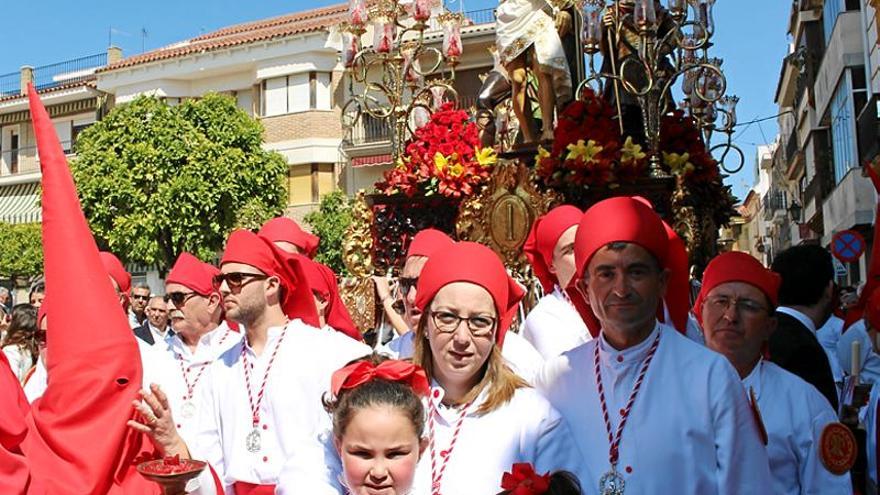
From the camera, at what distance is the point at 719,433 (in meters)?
3.40

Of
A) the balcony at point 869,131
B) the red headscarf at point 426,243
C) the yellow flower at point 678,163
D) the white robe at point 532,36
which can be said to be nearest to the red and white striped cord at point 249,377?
the red headscarf at point 426,243

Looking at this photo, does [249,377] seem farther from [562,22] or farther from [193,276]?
[562,22]

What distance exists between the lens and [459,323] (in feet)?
11.6

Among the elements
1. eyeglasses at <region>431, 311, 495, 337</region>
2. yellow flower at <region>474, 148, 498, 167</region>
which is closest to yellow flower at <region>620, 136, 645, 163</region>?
yellow flower at <region>474, 148, 498, 167</region>

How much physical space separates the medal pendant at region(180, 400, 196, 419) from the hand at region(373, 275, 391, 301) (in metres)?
3.03

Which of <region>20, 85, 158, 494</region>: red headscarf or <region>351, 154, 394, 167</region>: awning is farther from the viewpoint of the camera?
<region>351, 154, 394, 167</region>: awning

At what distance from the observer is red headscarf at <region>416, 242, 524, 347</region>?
363 centimetres

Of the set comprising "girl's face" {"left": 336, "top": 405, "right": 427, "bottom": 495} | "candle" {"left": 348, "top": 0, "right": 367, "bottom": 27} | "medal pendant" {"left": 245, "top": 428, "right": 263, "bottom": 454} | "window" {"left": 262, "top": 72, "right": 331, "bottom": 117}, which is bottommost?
"medal pendant" {"left": 245, "top": 428, "right": 263, "bottom": 454}

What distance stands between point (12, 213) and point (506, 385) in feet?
153

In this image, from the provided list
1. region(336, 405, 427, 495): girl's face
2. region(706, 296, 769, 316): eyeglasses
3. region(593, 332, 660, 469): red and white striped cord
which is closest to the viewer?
region(336, 405, 427, 495): girl's face

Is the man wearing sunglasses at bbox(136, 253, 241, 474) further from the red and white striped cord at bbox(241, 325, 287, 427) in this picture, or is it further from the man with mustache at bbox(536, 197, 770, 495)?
the man with mustache at bbox(536, 197, 770, 495)

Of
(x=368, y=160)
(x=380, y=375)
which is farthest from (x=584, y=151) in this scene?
(x=368, y=160)

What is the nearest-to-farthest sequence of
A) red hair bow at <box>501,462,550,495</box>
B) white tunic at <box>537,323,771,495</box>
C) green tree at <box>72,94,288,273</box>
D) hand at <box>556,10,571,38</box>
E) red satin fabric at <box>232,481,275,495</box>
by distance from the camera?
red hair bow at <box>501,462,550,495</box> → white tunic at <box>537,323,771,495</box> → red satin fabric at <box>232,481,275,495</box> → hand at <box>556,10,571,38</box> → green tree at <box>72,94,288,273</box>

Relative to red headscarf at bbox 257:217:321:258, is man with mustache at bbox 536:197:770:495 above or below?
below
